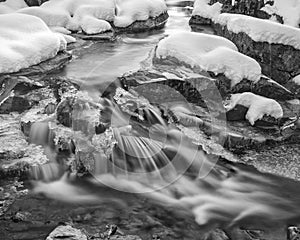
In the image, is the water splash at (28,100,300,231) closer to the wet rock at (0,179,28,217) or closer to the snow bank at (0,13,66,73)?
the wet rock at (0,179,28,217)

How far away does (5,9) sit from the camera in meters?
13.7

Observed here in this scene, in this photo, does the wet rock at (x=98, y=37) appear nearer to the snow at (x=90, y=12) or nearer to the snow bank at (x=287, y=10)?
the snow at (x=90, y=12)

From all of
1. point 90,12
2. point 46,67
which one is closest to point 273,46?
point 46,67

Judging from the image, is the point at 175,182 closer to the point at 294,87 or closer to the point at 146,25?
the point at 294,87

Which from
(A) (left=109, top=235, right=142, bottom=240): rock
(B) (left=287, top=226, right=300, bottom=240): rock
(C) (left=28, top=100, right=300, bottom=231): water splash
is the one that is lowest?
(C) (left=28, top=100, right=300, bottom=231): water splash

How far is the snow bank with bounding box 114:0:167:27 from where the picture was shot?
14.1m

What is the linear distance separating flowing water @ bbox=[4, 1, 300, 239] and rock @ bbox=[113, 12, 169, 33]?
745 cm

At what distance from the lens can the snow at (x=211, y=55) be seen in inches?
323

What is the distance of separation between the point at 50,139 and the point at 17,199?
1586 millimetres

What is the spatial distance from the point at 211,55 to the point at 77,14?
273 inches

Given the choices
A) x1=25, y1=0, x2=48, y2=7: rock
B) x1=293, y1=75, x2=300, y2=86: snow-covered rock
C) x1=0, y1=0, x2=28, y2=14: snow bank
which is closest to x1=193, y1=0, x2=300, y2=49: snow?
x1=293, y1=75, x2=300, y2=86: snow-covered rock

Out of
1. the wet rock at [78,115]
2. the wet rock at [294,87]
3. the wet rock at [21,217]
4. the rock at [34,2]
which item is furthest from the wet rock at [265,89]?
the rock at [34,2]

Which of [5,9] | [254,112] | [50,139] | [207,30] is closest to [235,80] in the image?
[254,112]

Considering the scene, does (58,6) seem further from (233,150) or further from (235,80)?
(233,150)
